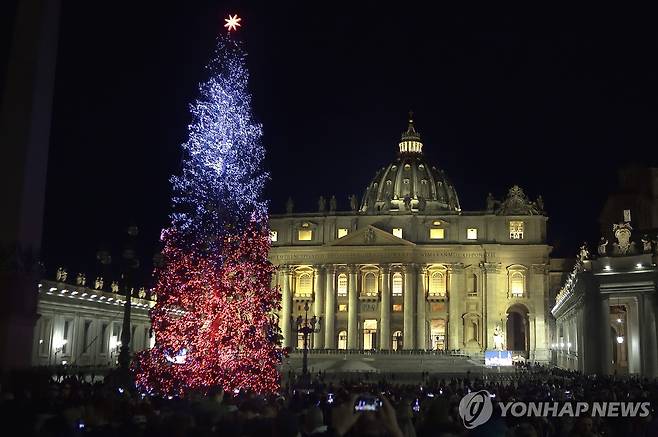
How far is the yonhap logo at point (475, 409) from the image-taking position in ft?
35.6

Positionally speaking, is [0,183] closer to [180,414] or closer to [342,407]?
[180,414]

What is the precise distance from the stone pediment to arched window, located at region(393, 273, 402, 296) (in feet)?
15.7

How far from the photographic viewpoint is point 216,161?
23.5m

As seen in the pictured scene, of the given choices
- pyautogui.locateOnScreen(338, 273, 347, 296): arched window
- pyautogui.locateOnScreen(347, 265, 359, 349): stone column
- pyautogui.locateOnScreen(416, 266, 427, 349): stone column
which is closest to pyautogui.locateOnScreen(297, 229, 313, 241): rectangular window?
pyautogui.locateOnScreen(338, 273, 347, 296): arched window

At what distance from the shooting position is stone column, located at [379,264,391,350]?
3656 inches

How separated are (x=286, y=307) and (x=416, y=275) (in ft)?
56.6

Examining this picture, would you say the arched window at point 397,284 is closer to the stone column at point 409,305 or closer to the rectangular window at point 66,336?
the stone column at point 409,305

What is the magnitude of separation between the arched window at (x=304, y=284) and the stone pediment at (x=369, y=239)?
612 cm

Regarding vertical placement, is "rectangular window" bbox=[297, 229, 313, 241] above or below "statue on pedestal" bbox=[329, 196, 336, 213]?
below

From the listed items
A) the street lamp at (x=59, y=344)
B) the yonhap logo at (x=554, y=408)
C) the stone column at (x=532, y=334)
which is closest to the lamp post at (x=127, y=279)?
the yonhap logo at (x=554, y=408)

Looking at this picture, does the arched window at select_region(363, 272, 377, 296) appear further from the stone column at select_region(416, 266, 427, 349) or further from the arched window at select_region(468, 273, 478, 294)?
the arched window at select_region(468, 273, 478, 294)

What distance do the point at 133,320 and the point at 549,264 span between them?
52.4 metres

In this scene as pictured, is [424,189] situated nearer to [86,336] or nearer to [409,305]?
[409,305]

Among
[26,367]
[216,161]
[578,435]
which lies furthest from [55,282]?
[578,435]
